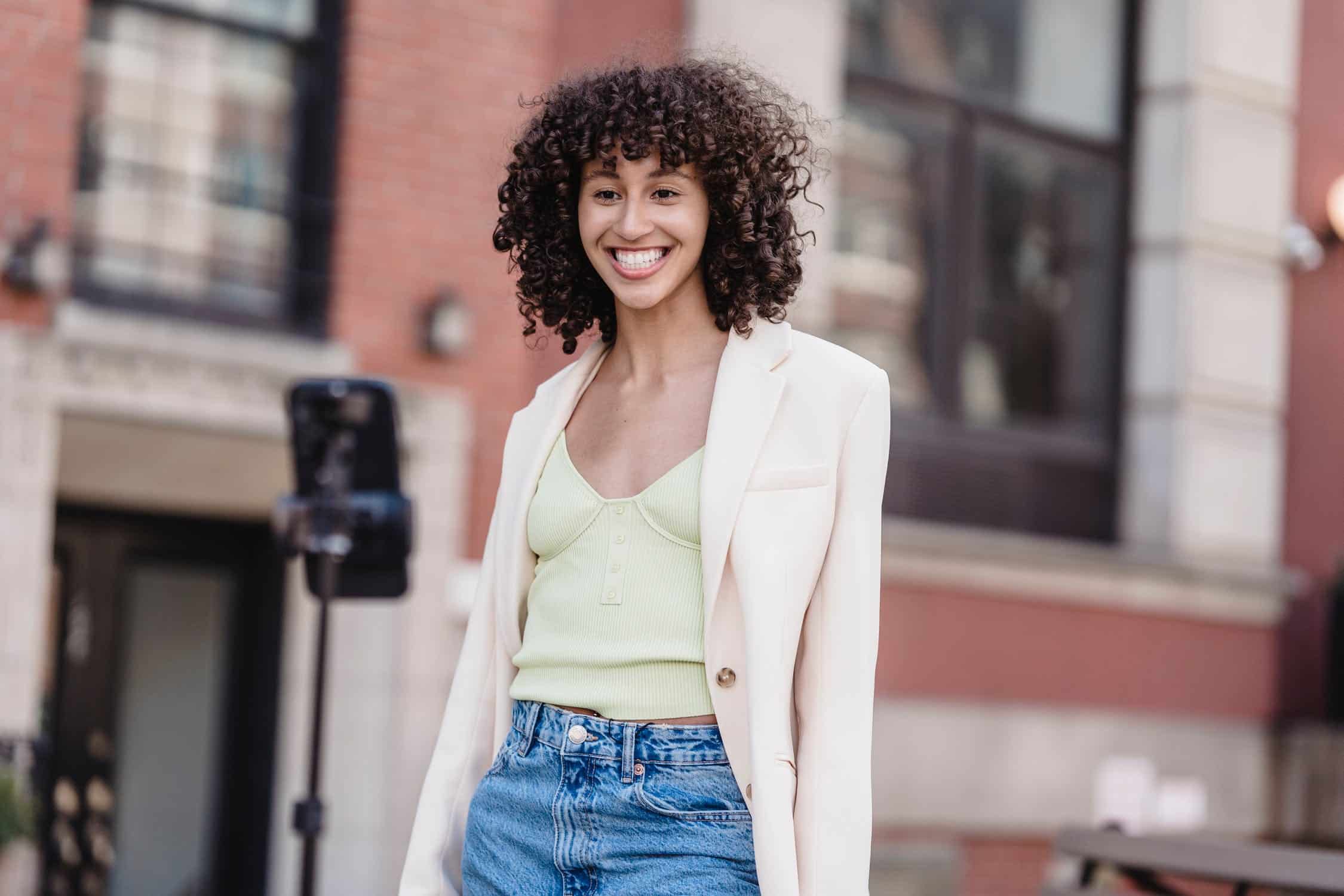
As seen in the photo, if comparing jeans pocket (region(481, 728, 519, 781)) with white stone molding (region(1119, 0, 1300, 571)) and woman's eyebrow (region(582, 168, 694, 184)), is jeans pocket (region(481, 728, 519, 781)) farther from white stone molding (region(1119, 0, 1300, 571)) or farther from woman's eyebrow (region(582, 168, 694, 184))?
white stone molding (region(1119, 0, 1300, 571))

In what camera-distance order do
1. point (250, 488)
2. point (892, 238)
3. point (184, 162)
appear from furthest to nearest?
point (892, 238)
point (250, 488)
point (184, 162)

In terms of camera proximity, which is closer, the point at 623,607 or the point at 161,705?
the point at 623,607

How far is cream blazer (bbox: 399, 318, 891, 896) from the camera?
2.46 m

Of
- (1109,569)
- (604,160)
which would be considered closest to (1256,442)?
(1109,569)

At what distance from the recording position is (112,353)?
673 centimetres

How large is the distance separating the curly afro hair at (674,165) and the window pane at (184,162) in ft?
14.9

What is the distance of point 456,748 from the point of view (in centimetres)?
284

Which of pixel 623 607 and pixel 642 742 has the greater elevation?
pixel 623 607

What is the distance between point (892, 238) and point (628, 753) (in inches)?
273

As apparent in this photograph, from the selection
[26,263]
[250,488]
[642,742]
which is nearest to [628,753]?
[642,742]

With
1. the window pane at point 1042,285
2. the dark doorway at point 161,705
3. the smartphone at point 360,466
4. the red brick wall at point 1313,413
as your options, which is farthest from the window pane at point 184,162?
the red brick wall at point 1313,413

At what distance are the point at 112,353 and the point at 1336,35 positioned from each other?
23.1 ft

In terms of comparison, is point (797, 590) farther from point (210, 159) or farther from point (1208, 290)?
point (1208, 290)

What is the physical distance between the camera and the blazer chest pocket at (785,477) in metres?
2.55
